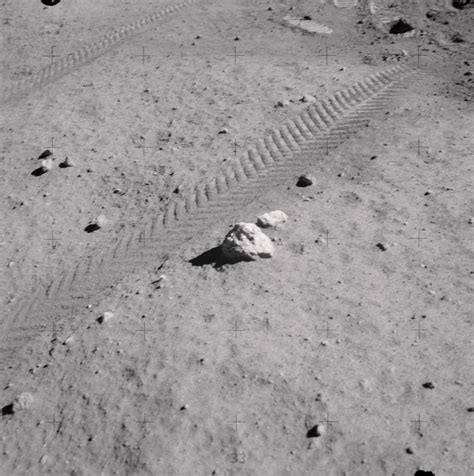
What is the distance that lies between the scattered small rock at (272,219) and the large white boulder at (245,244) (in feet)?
1.05

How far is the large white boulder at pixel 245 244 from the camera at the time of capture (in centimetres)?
478

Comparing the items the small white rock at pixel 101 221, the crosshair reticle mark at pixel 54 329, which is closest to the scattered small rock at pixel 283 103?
the small white rock at pixel 101 221

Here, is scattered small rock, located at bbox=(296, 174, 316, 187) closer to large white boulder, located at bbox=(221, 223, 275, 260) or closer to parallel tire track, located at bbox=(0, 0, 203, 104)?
large white boulder, located at bbox=(221, 223, 275, 260)

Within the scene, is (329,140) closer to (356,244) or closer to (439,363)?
(356,244)

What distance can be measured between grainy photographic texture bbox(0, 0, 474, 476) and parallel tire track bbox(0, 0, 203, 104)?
2.6 inches

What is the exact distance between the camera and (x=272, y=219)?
5199mm

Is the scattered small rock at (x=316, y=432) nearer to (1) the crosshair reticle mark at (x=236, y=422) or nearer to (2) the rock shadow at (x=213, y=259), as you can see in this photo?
(1) the crosshair reticle mark at (x=236, y=422)

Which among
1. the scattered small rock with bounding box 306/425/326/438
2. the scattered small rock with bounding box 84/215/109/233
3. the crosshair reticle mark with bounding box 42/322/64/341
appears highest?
the scattered small rock with bounding box 306/425/326/438

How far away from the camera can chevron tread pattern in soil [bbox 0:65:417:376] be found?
4.88 m

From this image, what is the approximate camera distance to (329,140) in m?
6.41

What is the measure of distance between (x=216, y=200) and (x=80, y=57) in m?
4.51

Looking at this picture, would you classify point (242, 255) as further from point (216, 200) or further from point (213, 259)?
point (216, 200)

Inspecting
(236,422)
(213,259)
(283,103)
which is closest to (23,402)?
(236,422)

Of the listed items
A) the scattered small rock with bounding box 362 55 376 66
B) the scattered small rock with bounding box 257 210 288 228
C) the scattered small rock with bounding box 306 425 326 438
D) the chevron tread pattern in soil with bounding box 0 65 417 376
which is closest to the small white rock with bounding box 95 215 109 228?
the chevron tread pattern in soil with bounding box 0 65 417 376
